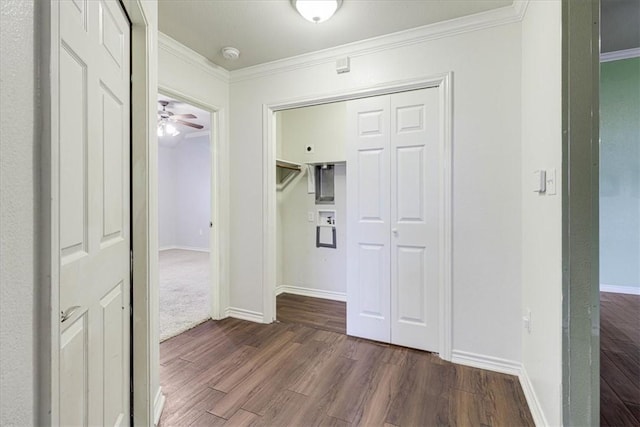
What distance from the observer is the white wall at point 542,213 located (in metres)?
1.27

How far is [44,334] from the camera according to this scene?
0.58 m

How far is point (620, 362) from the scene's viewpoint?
1953 millimetres

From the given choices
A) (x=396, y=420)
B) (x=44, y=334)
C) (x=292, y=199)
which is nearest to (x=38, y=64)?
(x=44, y=334)

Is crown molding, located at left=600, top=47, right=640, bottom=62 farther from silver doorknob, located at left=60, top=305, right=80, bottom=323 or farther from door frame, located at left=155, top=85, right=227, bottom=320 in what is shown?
silver doorknob, located at left=60, top=305, right=80, bottom=323

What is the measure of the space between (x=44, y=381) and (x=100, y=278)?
1.98 feet

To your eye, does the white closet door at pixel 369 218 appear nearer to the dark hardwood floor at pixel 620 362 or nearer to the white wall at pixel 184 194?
the dark hardwood floor at pixel 620 362

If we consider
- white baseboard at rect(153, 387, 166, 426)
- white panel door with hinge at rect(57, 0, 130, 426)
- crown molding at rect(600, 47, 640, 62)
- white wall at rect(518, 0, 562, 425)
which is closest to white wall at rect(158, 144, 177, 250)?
white baseboard at rect(153, 387, 166, 426)

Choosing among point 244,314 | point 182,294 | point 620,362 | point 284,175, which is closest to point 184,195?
point 182,294

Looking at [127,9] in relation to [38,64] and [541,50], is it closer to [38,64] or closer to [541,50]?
[38,64]

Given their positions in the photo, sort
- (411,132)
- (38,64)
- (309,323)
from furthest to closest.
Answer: (309,323) → (411,132) → (38,64)

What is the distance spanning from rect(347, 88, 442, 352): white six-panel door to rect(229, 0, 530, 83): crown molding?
39 centimetres

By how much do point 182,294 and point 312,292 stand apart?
5.39 ft

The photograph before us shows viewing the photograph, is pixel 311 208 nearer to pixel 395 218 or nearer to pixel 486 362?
pixel 395 218

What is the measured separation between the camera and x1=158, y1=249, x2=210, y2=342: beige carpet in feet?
9.32
